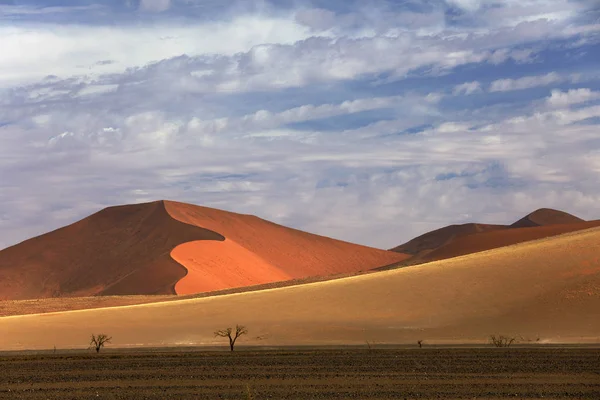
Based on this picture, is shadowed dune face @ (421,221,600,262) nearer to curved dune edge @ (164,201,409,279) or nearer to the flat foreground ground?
curved dune edge @ (164,201,409,279)

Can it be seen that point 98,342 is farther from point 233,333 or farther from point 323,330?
point 323,330

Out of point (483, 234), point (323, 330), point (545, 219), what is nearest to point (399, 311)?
point (323, 330)

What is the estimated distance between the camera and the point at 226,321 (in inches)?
1686

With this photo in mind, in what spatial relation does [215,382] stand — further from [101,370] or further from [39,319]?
[39,319]

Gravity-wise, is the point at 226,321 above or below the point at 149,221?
below

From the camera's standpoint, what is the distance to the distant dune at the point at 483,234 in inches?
3615

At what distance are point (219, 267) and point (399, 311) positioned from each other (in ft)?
152

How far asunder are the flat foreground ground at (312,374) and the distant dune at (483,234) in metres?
62.7

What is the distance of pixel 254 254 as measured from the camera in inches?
3969

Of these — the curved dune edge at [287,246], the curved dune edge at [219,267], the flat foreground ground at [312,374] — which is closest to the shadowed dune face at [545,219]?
the curved dune edge at [287,246]

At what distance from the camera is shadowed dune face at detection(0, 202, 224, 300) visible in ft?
273

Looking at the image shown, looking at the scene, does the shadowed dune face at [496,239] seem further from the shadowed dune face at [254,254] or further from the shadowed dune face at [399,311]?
the shadowed dune face at [399,311]

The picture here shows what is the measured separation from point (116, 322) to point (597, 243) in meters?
26.7

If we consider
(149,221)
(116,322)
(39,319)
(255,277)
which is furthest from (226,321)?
(149,221)
